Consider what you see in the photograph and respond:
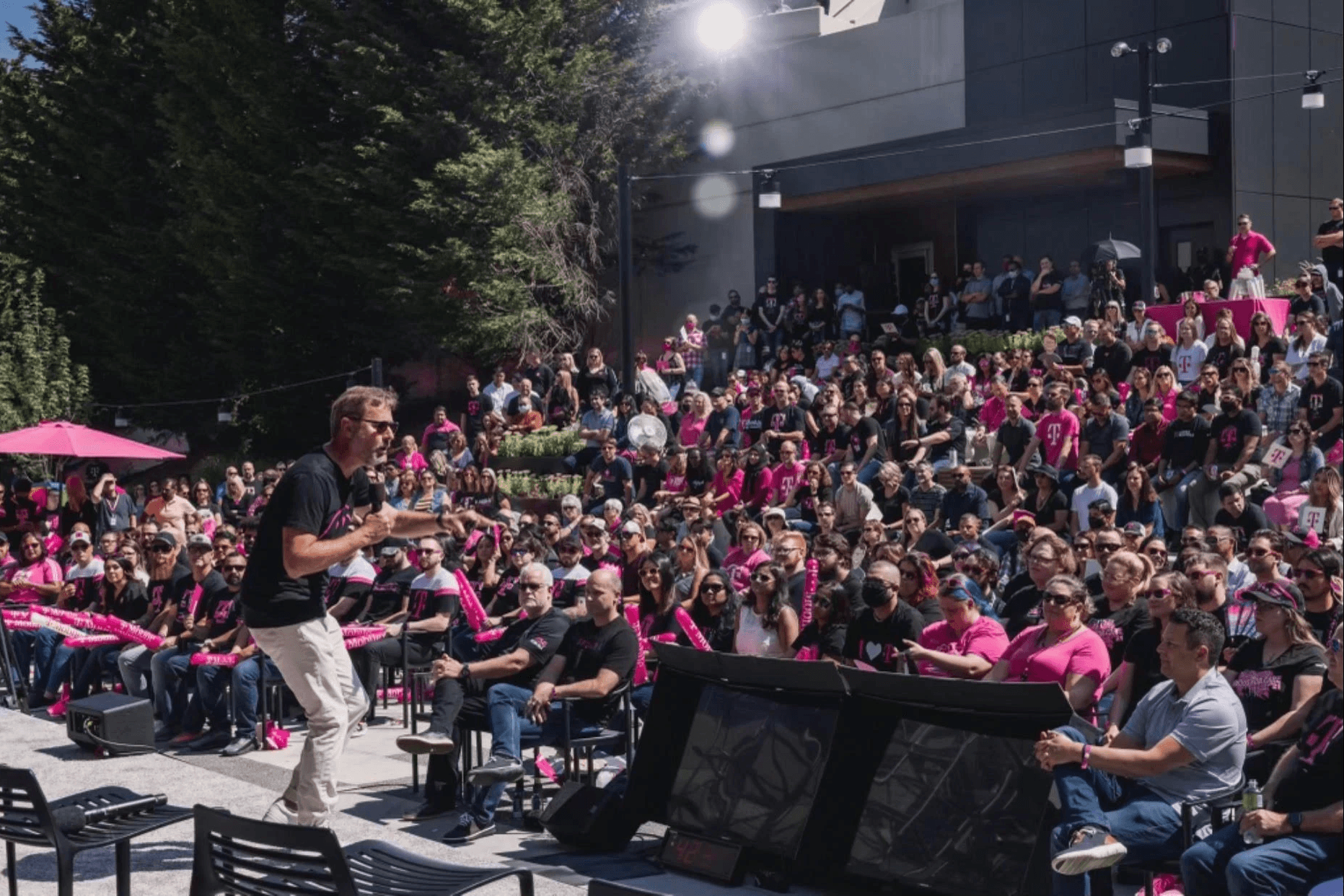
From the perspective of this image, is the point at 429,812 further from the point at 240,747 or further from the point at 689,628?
the point at 240,747

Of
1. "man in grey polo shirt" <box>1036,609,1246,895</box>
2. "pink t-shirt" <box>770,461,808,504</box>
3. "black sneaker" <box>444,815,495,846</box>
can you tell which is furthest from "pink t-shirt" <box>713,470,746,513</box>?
"man in grey polo shirt" <box>1036,609,1246,895</box>

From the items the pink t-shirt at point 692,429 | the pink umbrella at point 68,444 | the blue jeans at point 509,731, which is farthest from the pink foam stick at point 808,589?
the pink umbrella at point 68,444

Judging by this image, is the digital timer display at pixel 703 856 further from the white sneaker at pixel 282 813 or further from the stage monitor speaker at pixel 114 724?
the stage monitor speaker at pixel 114 724

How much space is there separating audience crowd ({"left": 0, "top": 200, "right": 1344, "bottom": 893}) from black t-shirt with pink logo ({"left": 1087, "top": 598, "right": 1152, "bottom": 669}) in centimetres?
2

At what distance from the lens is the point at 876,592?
8898 mm

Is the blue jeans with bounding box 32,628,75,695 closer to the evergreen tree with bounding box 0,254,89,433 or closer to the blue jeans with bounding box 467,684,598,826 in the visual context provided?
the blue jeans with bounding box 467,684,598,826

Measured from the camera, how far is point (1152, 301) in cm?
2005

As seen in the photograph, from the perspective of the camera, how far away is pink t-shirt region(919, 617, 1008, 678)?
27.7ft

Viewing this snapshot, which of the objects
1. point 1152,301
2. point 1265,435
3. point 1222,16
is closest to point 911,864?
point 1265,435

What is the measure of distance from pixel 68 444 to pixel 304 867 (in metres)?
18.0

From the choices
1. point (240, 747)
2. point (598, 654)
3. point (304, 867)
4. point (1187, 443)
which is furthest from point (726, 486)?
point (304, 867)

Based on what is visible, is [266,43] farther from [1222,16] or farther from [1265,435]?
[1265,435]

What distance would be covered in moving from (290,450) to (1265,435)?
22921 mm

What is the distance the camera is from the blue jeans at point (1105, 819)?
5.89m
